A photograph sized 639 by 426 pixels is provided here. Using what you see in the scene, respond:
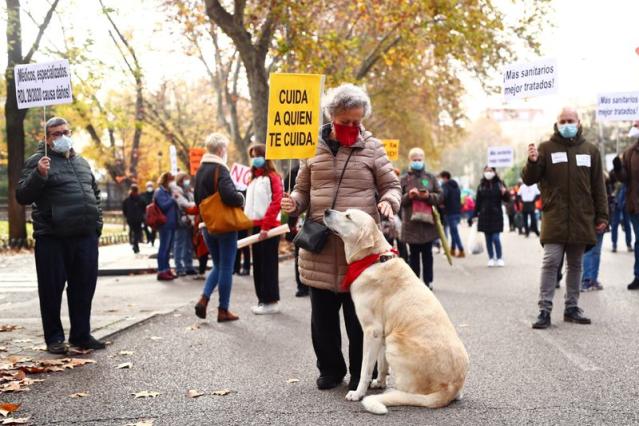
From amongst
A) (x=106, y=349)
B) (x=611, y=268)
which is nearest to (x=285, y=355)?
(x=106, y=349)

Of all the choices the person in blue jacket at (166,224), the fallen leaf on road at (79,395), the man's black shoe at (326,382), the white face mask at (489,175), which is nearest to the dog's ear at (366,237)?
the man's black shoe at (326,382)

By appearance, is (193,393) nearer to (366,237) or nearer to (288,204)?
(288,204)

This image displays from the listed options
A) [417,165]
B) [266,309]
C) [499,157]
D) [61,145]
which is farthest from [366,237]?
[499,157]

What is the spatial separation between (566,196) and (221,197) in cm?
371

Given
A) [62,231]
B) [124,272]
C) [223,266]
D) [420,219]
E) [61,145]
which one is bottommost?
[124,272]

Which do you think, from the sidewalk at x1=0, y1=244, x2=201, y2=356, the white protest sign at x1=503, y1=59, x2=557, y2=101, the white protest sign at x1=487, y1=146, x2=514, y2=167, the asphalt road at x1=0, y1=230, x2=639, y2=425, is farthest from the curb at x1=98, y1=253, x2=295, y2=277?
the white protest sign at x1=487, y1=146, x2=514, y2=167

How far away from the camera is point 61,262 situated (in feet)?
23.2

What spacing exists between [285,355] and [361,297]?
6.55 ft

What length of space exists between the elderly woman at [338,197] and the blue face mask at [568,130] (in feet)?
10.2

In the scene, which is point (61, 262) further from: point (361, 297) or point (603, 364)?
point (603, 364)

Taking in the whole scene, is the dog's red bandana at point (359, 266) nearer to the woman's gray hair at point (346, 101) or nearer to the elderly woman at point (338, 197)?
the elderly woman at point (338, 197)

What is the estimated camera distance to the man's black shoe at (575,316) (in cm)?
822

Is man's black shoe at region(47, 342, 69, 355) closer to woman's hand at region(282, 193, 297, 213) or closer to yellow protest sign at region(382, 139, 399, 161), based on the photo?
woman's hand at region(282, 193, 297, 213)

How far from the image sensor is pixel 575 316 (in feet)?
27.2
